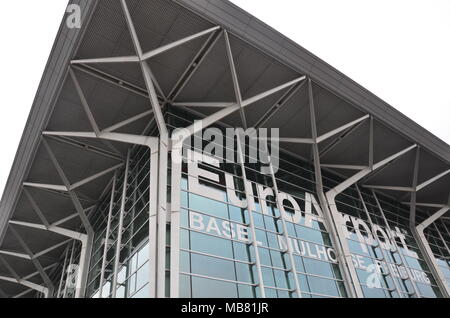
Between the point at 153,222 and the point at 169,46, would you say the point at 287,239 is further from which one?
the point at 169,46

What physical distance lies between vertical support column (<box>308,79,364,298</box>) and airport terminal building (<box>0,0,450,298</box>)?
7 centimetres

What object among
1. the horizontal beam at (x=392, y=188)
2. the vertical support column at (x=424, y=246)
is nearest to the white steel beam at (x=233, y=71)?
the vertical support column at (x=424, y=246)

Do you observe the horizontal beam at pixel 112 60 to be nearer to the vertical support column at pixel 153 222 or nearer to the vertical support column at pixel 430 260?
the vertical support column at pixel 153 222

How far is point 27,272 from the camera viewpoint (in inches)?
1200

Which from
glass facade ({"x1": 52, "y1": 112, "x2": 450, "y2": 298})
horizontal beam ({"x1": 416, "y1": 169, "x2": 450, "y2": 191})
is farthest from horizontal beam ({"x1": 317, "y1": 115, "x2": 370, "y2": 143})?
horizontal beam ({"x1": 416, "y1": 169, "x2": 450, "y2": 191})

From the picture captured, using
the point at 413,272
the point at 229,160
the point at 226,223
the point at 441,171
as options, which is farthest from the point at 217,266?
the point at 441,171

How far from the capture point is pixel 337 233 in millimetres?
18625

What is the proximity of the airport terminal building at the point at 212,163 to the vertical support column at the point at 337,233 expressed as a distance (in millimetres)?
75

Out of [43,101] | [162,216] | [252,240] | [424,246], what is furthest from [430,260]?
[43,101]

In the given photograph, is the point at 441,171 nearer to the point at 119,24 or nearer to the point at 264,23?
the point at 264,23

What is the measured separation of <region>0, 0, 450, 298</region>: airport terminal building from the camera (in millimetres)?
14031

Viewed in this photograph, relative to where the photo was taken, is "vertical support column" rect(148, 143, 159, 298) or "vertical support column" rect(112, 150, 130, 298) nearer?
"vertical support column" rect(148, 143, 159, 298)

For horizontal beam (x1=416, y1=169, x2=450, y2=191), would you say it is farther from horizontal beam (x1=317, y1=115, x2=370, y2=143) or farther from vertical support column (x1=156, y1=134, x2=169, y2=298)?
vertical support column (x1=156, y1=134, x2=169, y2=298)

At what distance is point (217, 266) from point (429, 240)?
19.9 metres
